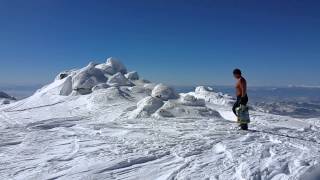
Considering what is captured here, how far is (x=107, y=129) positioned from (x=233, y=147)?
642 centimetres

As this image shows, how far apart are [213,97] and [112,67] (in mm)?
14448

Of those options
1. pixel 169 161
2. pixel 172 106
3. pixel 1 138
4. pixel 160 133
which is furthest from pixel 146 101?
pixel 169 161

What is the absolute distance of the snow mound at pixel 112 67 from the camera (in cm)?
4766

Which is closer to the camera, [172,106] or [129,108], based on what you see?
[172,106]

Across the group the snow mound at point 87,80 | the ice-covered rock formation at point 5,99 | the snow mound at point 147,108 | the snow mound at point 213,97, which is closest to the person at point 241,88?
the snow mound at point 147,108

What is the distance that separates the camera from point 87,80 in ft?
126

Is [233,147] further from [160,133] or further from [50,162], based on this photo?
[50,162]

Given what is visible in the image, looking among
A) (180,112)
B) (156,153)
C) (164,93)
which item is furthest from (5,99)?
(156,153)

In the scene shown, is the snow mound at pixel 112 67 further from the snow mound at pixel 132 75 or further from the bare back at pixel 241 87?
the bare back at pixel 241 87

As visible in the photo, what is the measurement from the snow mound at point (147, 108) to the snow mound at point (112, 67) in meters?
24.9

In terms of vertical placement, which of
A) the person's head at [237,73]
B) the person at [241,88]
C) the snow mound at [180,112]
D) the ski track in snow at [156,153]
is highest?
the person's head at [237,73]

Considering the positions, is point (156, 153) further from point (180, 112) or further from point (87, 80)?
point (87, 80)

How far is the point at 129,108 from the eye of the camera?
2420cm

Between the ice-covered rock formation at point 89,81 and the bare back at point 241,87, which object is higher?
the ice-covered rock formation at point 89,81
